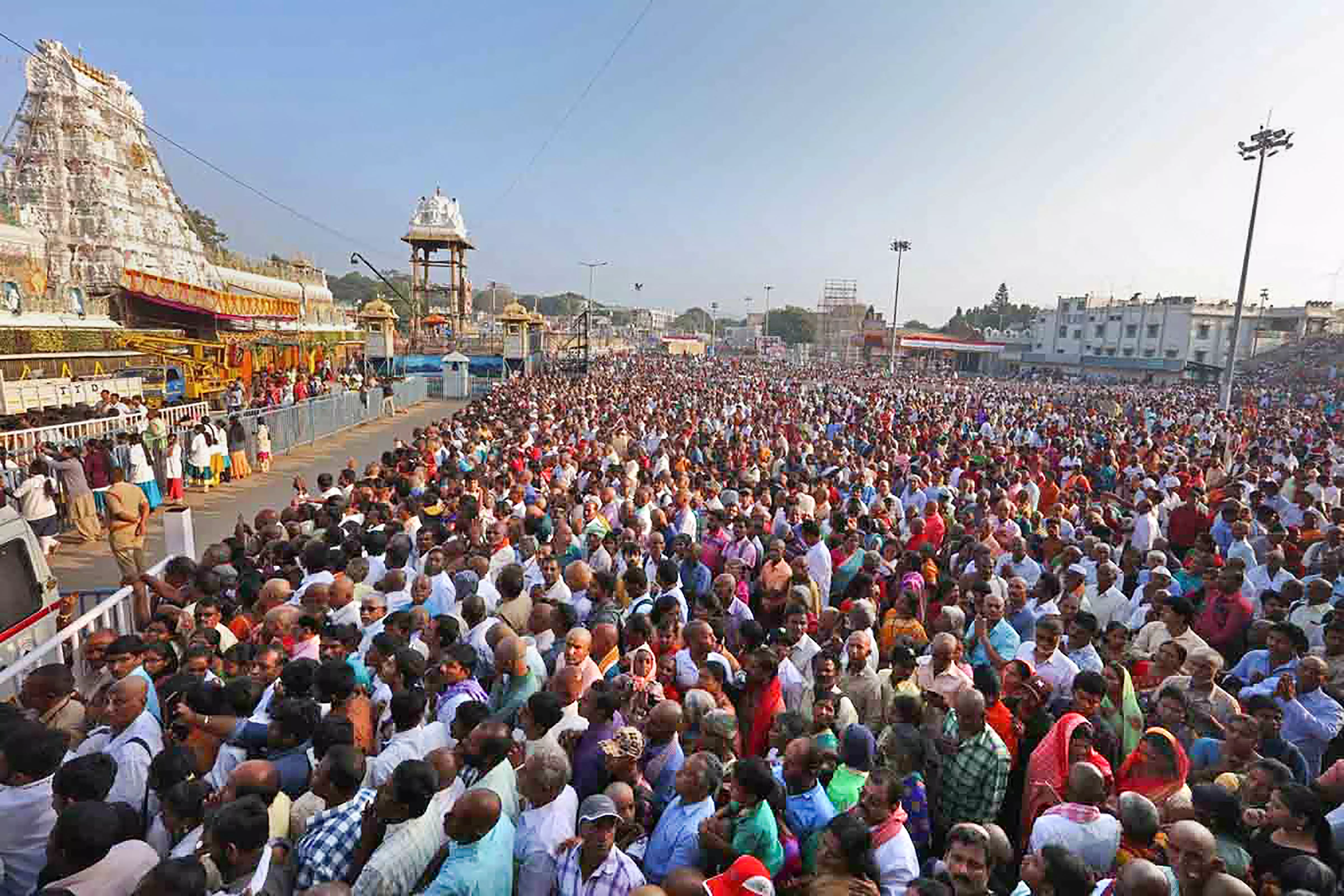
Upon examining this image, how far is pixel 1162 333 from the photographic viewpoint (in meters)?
59.7

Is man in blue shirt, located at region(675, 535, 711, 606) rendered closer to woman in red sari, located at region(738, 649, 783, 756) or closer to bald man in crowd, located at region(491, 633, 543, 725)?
woman in red sari, located at region(738, 649, 783, 756)

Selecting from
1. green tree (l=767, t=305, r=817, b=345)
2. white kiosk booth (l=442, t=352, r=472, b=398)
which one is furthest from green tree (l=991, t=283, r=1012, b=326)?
white kiosk booth (l=442, t=352, r=472, b=398)

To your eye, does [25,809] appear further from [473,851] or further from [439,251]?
[439,251]

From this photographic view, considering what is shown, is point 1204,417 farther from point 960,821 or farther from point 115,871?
point 115,871

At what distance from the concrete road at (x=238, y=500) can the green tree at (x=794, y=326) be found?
91.4 m

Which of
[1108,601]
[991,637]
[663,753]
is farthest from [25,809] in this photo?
[1108,601]

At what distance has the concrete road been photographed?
355 inches

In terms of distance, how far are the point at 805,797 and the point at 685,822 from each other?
1.76 ft

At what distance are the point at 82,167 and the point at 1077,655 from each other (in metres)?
37.0

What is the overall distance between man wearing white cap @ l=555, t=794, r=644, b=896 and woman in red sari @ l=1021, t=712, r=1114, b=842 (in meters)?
1.92

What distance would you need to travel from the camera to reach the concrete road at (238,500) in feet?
29.6

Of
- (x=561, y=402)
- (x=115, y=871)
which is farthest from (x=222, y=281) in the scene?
A: (x=115, y=871)

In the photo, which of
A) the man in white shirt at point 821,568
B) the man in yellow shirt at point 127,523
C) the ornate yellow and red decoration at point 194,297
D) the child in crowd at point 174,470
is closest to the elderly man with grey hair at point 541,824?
the man in white shirt at point 821,568

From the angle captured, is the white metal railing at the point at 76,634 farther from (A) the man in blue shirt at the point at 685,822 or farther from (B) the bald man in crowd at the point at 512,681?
(A) the man in blue shirt at the point at 685,822
